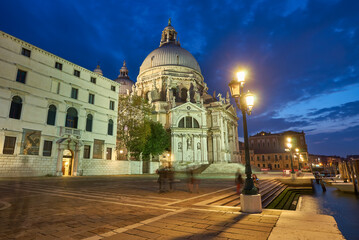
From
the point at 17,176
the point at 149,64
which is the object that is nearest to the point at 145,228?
the point at 17,176

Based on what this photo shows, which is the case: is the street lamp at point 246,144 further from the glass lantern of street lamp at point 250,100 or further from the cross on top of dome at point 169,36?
the cross on top of dome at point 169,36

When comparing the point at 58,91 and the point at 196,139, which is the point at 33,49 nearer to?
the point at 58,91

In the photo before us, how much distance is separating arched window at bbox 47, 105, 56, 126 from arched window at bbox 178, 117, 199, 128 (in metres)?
27.3

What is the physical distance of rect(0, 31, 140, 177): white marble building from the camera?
1978 centimetres

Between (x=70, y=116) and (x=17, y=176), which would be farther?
(x=70, y=116)

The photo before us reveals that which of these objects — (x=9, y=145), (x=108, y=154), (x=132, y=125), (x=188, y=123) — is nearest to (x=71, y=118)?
(x=9, y=145)

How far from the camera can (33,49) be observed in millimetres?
22391

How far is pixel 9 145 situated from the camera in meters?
19.4

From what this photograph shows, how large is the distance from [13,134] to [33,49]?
9356 millimetres

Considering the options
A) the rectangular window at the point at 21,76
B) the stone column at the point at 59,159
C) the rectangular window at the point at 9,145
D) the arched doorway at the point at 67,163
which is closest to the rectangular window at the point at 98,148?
the arched doorway at the point at 67,163

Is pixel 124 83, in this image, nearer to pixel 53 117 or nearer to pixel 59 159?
pixel 53 117

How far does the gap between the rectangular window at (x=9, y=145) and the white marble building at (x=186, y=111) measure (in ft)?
94.5

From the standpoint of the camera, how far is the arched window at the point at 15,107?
65.5 feet

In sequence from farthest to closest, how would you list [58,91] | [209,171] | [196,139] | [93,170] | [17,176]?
[196,139] → [209,171] → [93,170] → [58,91] → [17,176]
